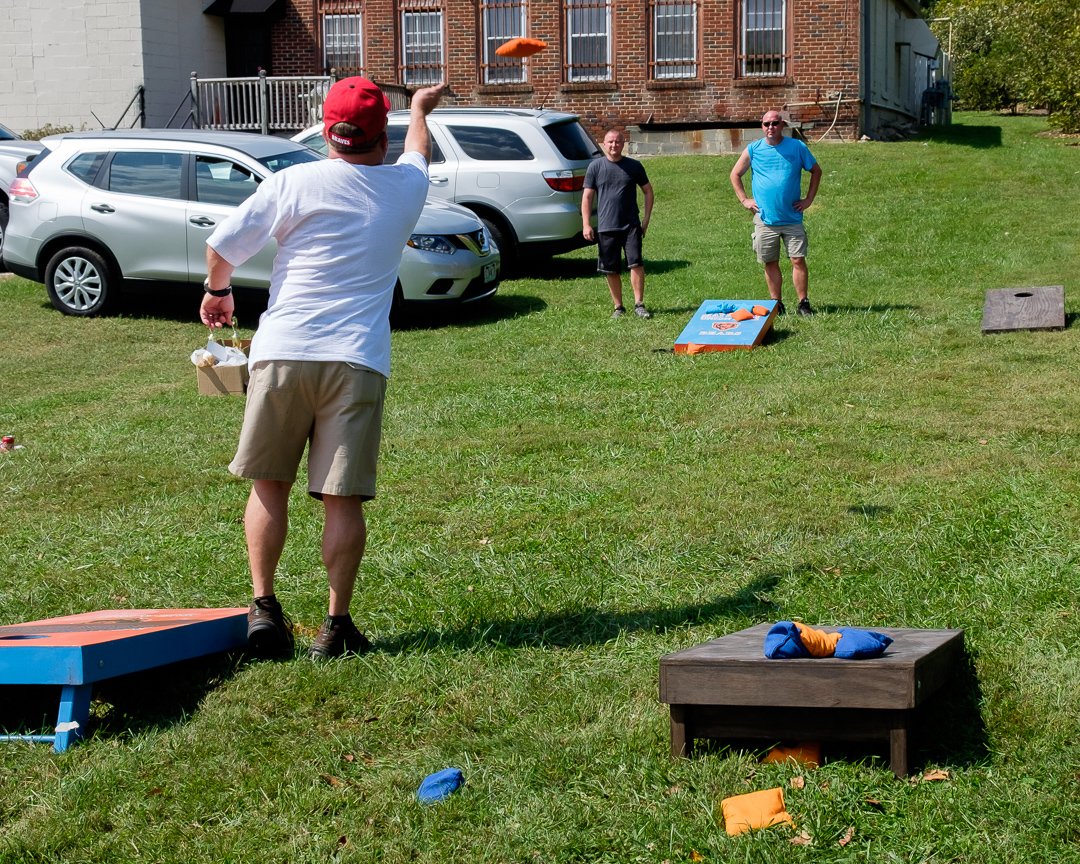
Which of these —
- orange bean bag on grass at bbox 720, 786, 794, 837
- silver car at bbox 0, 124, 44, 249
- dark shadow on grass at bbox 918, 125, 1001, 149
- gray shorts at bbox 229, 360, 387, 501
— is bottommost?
orange bean bag on grass at bbox 720, 786, 794, 837

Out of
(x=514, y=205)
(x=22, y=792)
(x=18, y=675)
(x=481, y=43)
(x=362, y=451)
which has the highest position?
(x=481, y=43)

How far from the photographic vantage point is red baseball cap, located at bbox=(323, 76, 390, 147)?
14.0 ft

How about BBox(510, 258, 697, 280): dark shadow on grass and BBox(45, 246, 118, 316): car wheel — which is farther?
BBox(510, 258, 697, 280): dark shadow on grass

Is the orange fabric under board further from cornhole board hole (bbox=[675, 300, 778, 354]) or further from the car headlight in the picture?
the car headlight

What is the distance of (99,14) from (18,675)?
24114 millimetres

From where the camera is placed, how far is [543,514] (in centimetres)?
616

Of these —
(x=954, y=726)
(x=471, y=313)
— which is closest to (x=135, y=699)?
(x=954, y=726)

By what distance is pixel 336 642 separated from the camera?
177 inches

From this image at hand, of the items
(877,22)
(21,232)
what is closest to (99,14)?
(21,232)

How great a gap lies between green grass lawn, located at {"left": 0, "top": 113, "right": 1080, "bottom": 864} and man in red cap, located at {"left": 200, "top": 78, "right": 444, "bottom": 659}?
1.81ft

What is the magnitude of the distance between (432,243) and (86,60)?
15.9m

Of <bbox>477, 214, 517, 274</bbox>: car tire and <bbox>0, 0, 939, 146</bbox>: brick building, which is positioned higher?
<bbox>0, 0, 939, 146</bbox>: brick building

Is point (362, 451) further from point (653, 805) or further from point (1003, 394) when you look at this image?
point (1003, 394)

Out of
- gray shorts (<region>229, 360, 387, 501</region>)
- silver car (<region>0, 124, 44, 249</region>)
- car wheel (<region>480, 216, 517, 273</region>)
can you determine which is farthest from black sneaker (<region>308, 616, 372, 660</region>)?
silver car (<region>0, 124, 44, 249</region>)
